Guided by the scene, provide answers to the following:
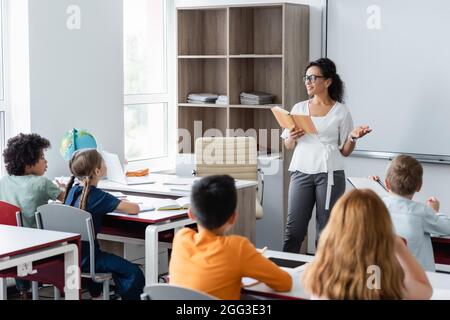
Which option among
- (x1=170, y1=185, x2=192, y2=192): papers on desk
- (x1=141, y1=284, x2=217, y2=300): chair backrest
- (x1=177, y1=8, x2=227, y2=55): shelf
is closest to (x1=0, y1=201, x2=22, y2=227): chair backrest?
(x1=170, y1=185, x2=192, y2=192): papers on desk

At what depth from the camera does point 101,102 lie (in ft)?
20.0

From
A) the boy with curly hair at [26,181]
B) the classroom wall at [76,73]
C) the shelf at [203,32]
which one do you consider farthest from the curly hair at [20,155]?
the shelf at [203,32]

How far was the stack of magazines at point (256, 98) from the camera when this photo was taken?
6.46 m

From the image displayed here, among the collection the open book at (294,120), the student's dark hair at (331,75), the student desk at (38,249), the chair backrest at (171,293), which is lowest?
the student desk at (38,249)

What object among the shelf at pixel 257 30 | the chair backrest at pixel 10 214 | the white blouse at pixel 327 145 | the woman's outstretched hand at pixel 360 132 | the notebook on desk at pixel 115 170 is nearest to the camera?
the chair backrest at pixel 10 214

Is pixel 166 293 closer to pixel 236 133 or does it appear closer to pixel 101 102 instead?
pixel 101 102

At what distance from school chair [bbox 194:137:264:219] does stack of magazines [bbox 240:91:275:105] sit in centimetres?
53

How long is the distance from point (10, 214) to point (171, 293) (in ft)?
6.82

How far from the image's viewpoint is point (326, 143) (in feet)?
16.8

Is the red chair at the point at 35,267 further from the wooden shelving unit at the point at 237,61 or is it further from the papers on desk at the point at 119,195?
the wooden shelving unit at the point at 237,61

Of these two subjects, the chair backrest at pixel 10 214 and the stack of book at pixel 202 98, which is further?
the stack of book at pixel 202 98

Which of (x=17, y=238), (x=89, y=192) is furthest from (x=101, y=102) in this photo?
(x=17, y=238)

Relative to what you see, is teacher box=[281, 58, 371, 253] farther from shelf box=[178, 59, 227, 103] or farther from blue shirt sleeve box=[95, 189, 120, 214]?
shelf box=[178, 59, 227, 103]

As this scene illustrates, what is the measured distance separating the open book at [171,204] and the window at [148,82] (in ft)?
6.09
